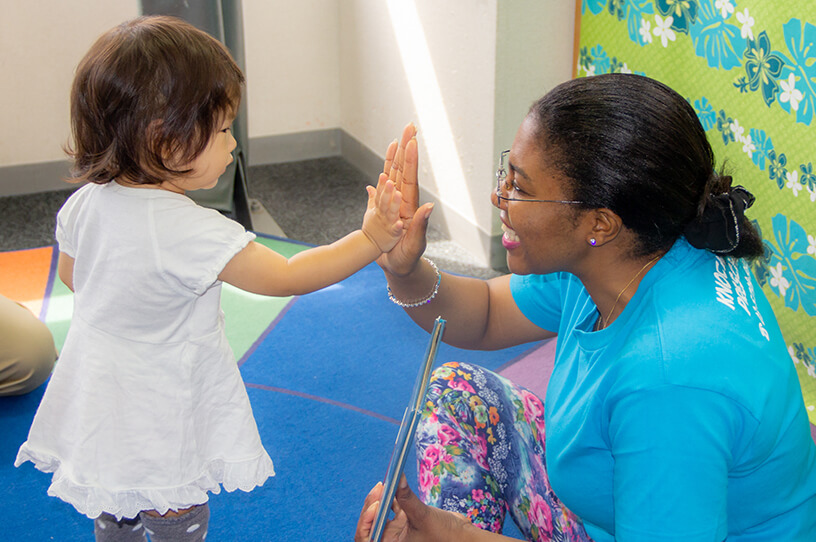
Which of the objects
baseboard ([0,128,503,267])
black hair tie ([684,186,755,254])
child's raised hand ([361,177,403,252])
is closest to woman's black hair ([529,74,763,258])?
black hair tie ([684,186,755,254])

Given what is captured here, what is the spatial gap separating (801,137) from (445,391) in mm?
1053

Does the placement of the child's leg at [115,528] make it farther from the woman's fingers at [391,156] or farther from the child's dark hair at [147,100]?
the woman's fingers at [391,156]

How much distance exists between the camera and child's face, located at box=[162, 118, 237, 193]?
112cm

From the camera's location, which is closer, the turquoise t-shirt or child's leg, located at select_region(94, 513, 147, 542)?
the turquoise t-shirt

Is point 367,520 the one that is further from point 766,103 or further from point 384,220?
point 766,103

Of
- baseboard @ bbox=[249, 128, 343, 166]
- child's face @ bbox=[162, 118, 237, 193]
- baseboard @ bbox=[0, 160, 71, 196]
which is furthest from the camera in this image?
baseboard @ bbox=[249, 128, 343, 166]

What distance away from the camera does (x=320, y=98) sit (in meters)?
3.75

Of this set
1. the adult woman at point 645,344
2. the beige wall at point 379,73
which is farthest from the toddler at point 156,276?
the beige wall at point 379,73

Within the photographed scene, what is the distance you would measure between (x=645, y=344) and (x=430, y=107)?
210cm

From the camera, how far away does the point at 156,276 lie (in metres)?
1.12

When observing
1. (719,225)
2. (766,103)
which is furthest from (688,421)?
(766,103)

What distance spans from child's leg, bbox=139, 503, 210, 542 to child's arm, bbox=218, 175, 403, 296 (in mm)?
384

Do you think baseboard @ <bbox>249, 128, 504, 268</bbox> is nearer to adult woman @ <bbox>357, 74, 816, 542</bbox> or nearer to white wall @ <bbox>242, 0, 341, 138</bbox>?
white wall @ <bbox>242, 0, 341, 138</bbox>

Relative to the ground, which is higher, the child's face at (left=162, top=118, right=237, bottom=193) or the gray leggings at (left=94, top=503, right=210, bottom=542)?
the child's face at (left=162, top=118, right=237, bottom=193)
